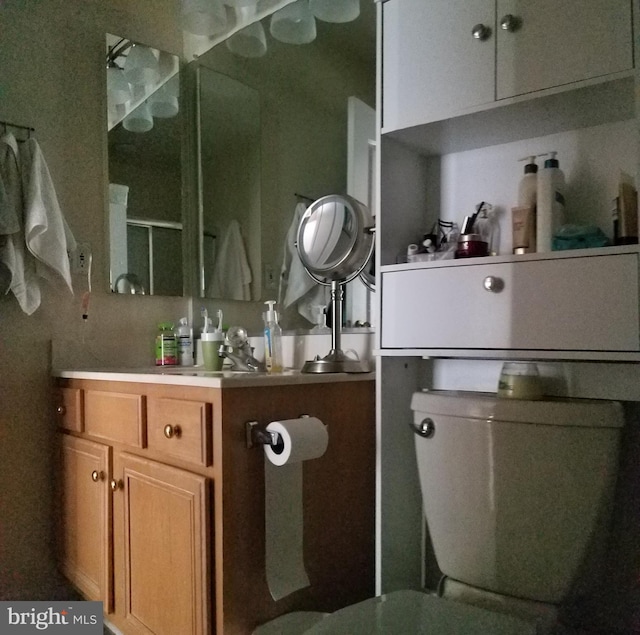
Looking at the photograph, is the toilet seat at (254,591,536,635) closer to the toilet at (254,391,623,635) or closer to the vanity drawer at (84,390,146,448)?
the toilet at (254,391,623,635)

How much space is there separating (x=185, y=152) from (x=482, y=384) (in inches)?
55.2

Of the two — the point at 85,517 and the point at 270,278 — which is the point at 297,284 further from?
the point at 85,517

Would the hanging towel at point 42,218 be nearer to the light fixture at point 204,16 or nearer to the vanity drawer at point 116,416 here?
the vanity drawer at point 116,416

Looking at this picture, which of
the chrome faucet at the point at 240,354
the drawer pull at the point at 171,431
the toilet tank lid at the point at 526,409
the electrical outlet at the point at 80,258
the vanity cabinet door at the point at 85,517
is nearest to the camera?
the toilet tank lid at the point at 526,409

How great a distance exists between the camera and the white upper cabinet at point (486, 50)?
1002 mm

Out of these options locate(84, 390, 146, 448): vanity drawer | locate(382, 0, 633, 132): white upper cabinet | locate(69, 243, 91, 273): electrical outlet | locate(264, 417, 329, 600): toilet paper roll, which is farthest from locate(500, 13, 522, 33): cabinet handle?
locate(69, 243, 91, 273): electrical outlet

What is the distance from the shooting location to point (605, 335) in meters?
1.00

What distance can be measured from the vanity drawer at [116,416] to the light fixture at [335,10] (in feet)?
4.15

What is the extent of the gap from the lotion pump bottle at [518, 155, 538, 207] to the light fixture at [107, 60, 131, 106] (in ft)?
4.68

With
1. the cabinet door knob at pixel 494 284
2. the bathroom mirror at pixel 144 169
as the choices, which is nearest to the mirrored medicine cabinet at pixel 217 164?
the bathroom mirror at pixel 144 169

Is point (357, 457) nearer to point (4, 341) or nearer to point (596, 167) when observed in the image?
point (596, 167)

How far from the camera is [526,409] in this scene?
1101 mm

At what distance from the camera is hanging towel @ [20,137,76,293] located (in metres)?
1.61

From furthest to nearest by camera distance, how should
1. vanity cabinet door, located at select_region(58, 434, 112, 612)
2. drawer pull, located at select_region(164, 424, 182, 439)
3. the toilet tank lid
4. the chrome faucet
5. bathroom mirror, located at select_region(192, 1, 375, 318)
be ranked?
bathroom mirror, located at select_region(192, 1, 375, 318)
the chrome faucet
vanity cabinet door, located at select_region(58, 434, 112, 612)
drawer pull, located at select_region(164, 424, 182, 439)
the toilet tank lid
